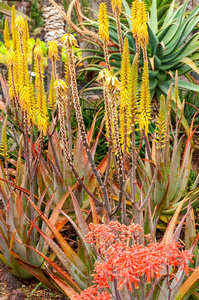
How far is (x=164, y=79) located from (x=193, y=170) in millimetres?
911

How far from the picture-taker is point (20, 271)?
1.92 metres

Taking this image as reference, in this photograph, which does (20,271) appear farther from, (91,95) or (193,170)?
(91,95)

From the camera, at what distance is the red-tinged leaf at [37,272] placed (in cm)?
178

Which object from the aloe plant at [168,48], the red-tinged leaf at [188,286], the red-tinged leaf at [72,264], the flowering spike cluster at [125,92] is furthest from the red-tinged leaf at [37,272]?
the aloe plant at [168,48]

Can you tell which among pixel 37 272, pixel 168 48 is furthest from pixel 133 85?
pixel 168 48

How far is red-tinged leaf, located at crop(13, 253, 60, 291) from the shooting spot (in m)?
1.78

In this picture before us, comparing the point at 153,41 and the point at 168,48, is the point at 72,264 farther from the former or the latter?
the point at 168,48

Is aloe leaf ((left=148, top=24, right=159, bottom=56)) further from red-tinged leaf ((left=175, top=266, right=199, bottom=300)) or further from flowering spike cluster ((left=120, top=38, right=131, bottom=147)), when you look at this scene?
red-tinged leaf ((left=175, top=266, right=199, bottom=300))

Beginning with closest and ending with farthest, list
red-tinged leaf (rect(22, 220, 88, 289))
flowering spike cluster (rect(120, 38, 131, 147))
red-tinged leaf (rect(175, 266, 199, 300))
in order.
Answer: flowering spike cluster (rect(120, 38, 131, 147)) → red-tinged leaf (rect(175, 266, 199, 300)) → red-tinged leaf (rect(22, 220, 88, 289))

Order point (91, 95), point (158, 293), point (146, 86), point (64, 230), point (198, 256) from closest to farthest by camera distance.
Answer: point (146, 86) < point (158, 293) < point (198, 256) < point (64, 230) < point (91, 95)

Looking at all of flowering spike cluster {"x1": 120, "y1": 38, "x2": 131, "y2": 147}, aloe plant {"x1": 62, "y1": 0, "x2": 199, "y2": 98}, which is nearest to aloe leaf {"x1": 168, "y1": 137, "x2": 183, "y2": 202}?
aloe plant {"x1": 62, "y1": 0, "x2": 199, "y2": 98}

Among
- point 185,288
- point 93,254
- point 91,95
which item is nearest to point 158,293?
point 185,288

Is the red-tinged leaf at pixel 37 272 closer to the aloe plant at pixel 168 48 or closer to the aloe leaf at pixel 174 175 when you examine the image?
the aloe leaf at pixel 174 175

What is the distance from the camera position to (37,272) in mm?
1807
